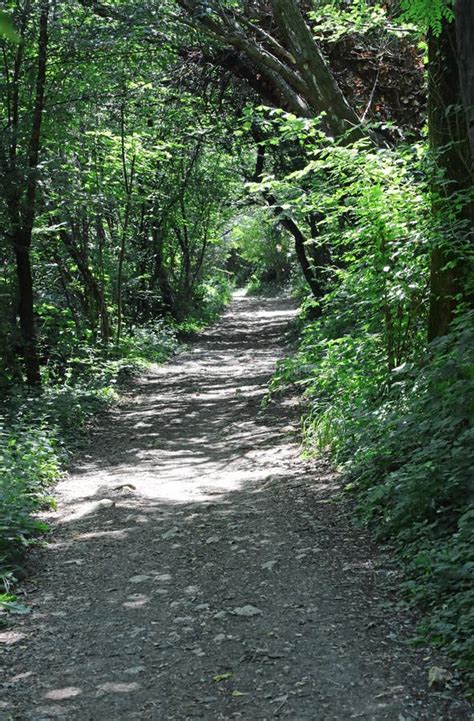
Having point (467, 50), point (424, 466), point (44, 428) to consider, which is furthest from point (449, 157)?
point (44, 428)

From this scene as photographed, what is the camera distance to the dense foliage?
16.9ft

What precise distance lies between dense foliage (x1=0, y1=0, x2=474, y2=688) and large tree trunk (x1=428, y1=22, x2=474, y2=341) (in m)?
0.02

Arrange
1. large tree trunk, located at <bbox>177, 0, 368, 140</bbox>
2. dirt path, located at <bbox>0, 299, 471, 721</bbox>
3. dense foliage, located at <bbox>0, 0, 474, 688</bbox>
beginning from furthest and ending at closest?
large tree trunk, located at <bbox>177, 0, 368, 140</bbox> → dense foliage, located at <bbox>0, 0, 474, 688</bbox> → dirt path, located at <bbox>0, 299, 471, 721</bbox>

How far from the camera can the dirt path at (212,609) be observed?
133 inches

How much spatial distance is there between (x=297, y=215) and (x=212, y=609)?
1024 cm

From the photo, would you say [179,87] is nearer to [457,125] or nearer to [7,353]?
[7,353]

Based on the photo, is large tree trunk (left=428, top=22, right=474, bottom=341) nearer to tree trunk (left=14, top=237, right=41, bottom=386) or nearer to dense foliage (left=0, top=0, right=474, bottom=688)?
dense foliage (left=0, top=0, right=474, bottom=688)

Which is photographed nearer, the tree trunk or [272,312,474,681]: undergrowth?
[272,312,474,681]: undergrowth

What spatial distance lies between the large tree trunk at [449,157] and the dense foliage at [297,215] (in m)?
0.02

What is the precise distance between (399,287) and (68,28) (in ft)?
25.3

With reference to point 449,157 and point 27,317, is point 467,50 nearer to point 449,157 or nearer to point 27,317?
point 449,157

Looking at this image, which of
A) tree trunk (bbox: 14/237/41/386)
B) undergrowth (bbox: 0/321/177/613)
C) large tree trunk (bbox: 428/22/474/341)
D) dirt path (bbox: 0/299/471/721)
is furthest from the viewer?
tree trunk (bbox: 14/237/41/386)

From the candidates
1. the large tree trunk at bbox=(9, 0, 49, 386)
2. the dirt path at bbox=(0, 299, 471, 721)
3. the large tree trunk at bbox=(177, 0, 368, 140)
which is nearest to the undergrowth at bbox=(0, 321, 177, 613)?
the dirt path at bbox=(0, 299, 471, 721)

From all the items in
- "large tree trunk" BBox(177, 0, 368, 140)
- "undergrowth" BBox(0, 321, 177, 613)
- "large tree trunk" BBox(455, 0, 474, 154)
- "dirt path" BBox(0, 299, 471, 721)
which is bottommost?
"dirt path" BBox(0, 299, 471, 721)
